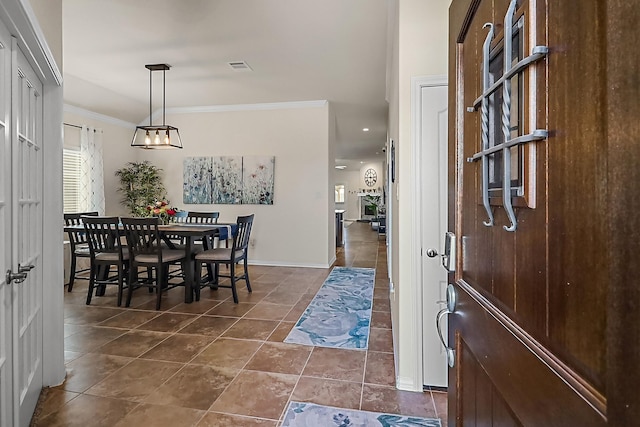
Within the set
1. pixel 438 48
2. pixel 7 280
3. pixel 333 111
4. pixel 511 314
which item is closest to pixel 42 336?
pixel 7 280

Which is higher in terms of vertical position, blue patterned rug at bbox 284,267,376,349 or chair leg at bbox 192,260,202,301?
chair leg at bbox 192,260,202,301

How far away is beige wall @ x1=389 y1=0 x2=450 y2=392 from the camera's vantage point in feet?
6.86

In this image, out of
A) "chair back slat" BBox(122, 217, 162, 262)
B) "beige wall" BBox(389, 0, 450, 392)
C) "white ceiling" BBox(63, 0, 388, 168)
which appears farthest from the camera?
"chair back slat" BBox(122, 217, 162, 262)

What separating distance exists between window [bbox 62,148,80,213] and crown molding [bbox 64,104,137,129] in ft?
2.00

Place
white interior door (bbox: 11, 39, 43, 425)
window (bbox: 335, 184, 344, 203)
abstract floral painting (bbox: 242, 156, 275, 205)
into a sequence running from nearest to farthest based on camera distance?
1. white interior door (bbox: 11, 39, 43, 425)
2. abstract floral painting (bbox: 242, 156, 275, 205)
3. window (bbox: 335, 184, 344, 203)

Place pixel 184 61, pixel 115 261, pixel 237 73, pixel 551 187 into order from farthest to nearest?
pixel 237 73, pixel 184 61, pixel 115 261, pixel 551 187

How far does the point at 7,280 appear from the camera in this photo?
1.47 m

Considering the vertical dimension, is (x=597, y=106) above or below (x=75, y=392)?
above

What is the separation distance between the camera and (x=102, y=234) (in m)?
3.98

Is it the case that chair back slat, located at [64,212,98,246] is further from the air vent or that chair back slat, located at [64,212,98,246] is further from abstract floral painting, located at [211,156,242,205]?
the air vent

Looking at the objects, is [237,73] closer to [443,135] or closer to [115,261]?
[115,261]

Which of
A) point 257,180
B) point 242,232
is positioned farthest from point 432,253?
point 257,180

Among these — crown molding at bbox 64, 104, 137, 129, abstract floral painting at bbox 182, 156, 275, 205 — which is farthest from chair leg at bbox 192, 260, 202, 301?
crown molding at bbox 64, 104, 137, 129

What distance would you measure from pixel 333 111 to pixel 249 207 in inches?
90.0
